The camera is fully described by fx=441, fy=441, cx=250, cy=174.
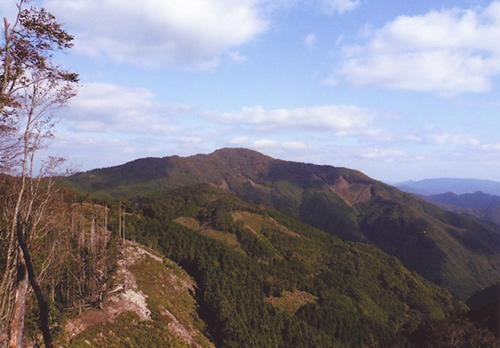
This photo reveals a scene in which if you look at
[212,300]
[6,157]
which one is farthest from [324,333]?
[6,157]

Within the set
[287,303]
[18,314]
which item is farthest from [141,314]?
[287,303]

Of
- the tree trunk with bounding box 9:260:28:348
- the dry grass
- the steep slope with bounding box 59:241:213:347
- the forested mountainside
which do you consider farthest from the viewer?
the dry grass

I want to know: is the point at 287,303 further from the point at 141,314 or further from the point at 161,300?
the point at 141,314

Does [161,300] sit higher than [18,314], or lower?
lower

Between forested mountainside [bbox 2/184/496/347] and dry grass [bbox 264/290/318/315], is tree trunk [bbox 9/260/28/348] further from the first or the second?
dry grass [bbox 264/290/318/315]

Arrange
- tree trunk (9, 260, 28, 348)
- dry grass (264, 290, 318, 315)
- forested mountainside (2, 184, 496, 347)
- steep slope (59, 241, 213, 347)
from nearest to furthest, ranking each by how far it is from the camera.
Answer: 1. tree trunk (9, 260, 28, 348)
2. forested mountainside (2, 184, 496, 347)
3. steep slope (59, 241, 213, 347)
4. dry grass (264, 290, 318, 315)

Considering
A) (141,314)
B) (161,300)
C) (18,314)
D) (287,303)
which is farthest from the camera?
(287,303)

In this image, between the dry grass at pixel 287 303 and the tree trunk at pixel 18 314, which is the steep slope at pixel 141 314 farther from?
the dry grass at pixel 287 303

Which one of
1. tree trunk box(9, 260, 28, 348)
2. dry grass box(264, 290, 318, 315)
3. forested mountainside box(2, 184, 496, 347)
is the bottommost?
dry grass box(264, 290, 318, 315)

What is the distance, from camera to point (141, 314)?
6738 cm

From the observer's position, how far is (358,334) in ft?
625

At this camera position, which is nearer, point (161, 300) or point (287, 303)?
point (161, 300)

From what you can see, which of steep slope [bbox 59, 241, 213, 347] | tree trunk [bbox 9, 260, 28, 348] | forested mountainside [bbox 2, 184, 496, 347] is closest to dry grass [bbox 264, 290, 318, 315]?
forested mountainside [bbox 2, 184, 496, 347]

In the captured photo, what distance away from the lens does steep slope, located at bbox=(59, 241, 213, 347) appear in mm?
55312
